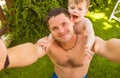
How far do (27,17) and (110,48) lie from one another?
3491 mm

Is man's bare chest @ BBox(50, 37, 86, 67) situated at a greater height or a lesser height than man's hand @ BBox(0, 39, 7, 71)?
lesser

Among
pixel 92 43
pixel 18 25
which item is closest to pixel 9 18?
pixel 18 25

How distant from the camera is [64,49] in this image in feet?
11.2

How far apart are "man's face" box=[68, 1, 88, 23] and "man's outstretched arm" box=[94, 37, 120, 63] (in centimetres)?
54

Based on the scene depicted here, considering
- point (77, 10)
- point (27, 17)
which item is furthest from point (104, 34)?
point (77, 10)

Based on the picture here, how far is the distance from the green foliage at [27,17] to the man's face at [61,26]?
9.60ft

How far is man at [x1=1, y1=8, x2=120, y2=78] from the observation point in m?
2.72

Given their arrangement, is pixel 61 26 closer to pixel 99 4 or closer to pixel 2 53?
pixel 2 53

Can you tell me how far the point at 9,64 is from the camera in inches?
95.9

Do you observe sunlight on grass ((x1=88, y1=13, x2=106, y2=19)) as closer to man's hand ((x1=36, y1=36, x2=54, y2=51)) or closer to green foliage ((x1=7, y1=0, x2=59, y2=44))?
green foliage ((x1=7, y1=0, x2=59, y2=44))

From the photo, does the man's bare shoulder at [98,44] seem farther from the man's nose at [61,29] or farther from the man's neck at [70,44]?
the man's nose at [61,29]

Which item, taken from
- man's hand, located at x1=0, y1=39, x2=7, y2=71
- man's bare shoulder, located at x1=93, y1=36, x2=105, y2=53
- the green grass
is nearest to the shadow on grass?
the green grass

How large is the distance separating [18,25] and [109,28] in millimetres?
2134

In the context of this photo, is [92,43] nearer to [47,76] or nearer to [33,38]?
[47,76]
